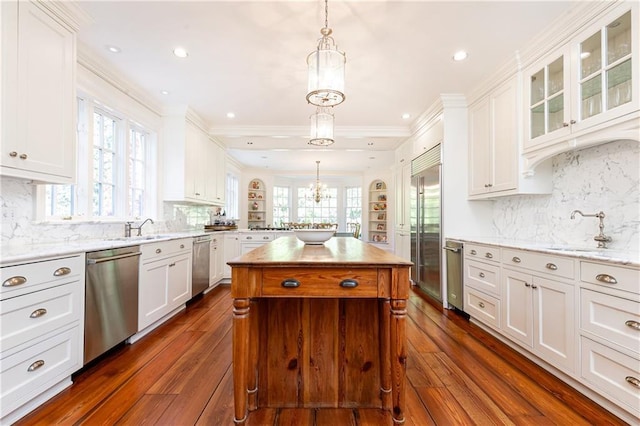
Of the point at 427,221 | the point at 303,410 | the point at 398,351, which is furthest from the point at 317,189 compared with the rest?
the point at 398,351

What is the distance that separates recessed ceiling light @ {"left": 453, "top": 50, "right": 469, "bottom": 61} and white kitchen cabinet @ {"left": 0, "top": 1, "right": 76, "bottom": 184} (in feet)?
10.6

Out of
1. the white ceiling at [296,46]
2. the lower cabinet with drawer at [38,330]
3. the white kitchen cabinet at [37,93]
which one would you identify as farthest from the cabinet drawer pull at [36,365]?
the white ceiling at [296,46]

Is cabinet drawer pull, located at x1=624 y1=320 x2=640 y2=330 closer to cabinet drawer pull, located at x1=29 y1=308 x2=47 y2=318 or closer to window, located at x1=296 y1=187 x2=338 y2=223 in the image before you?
cabinet drawer pull, located at x1=29 y1=308 x2=47 y2=318

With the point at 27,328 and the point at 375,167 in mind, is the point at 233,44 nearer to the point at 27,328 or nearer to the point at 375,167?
the point at 27,328

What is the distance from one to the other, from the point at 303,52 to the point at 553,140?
2.31 metres

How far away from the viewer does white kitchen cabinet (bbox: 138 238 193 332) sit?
108 inches

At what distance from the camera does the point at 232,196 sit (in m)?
7.91

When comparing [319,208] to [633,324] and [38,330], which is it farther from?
[633,324]

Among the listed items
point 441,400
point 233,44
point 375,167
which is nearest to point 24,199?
point 233,44

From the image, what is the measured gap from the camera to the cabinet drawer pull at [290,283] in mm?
1484

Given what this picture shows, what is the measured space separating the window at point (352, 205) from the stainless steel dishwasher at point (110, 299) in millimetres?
7543

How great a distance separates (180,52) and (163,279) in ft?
7.46

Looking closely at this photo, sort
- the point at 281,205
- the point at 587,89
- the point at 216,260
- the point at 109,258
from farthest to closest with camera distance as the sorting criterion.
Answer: the point at 281,205, the point at 216,260, the point at 109,258, the point at 587,89

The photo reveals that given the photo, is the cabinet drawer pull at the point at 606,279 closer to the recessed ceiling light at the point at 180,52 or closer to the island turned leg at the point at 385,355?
the island turned leg at the point at 385,355
